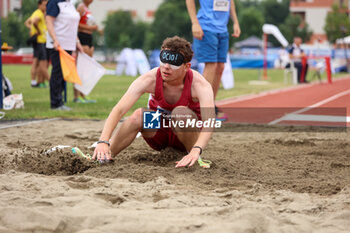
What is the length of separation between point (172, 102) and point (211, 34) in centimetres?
310

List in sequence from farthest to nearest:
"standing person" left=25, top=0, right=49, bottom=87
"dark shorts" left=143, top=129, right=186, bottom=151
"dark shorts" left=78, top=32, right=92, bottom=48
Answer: "standing person" left=25, top=0, right=49, bottom=87 → "dark shorts" left=78, top=32, right=92, bottom=48 → "dark shorts" left=143, top=129, right=186, bottom=151

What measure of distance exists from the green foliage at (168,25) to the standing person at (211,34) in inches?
2096

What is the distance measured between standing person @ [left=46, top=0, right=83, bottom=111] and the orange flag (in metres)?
0.09

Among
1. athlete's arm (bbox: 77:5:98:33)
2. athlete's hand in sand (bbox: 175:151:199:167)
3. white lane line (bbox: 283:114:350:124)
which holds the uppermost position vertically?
athlete's arm (bbox: 77:5:98:33)

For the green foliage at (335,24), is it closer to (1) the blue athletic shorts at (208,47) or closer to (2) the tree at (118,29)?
(2) the tree at (118,29)

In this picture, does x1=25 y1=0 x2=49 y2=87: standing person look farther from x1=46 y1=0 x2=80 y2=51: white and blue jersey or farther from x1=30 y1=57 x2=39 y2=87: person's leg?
x1=46 y1=0 x2=80 y2=51: white and blue jersey

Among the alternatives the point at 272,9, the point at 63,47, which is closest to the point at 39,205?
the point at 63,47

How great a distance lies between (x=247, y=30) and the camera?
244 ft

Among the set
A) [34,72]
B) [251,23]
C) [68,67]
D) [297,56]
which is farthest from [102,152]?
[251,23]

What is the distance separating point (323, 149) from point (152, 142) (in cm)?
183

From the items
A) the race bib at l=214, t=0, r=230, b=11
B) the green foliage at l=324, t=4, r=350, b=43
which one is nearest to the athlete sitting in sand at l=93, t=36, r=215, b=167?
the race bib at l=214, t=0, r=230, b=11

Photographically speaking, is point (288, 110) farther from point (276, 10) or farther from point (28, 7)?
point (276, 10)

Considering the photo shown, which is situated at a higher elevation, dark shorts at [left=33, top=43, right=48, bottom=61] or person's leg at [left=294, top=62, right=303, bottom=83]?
dark shorts at [left=33, top=43, right=48, bottom=61]

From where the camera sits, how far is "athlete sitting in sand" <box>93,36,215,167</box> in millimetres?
4074
